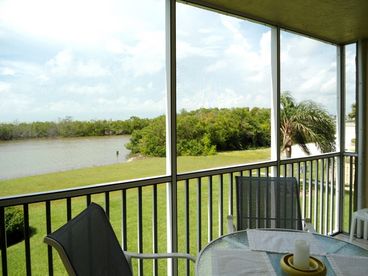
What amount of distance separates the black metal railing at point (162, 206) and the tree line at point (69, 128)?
532 millimetres

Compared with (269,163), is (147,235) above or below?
below

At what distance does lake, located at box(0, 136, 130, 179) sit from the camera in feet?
6.89

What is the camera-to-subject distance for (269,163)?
3.14 meters

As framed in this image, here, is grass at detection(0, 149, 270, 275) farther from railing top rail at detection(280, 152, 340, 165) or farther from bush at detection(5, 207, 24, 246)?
railing top rail at detection(280, 152, 340, 165)

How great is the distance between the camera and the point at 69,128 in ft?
8.19

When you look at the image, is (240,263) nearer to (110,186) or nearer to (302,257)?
(302,257)

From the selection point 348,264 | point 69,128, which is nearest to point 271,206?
point 348,264

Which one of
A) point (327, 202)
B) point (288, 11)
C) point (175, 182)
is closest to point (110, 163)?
point (175, 182)

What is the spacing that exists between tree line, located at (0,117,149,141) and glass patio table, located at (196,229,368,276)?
1.55 metres

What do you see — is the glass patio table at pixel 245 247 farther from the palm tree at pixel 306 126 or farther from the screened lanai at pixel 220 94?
the palm tree at pixel 306 126

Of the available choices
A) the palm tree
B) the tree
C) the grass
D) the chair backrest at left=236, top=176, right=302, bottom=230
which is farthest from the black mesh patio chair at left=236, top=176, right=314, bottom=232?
the tree

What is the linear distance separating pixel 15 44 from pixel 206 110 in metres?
2.24

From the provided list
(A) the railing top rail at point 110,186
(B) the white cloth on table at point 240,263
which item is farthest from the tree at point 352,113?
(B) the white cloth on table at point 240,263

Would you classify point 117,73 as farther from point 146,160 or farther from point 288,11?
point 288,11
